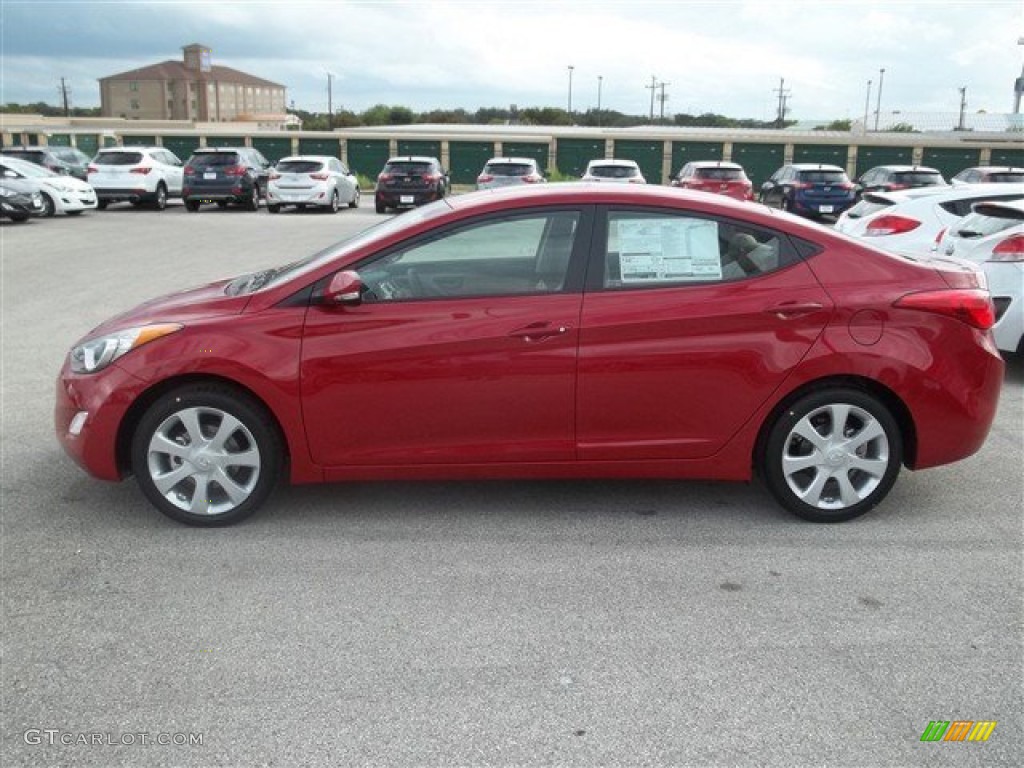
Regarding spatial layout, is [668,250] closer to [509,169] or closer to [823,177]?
[823,177]

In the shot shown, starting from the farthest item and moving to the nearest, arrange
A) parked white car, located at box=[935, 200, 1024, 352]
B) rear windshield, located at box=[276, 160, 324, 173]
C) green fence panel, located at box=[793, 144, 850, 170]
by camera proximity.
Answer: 1. green fence panel, located at box=[793, 144, 850, 170]
2. rear windshield, located at box=[276, 160, 324, 173]
3. parked white car, located at box=[935, 200, 1024, 352]

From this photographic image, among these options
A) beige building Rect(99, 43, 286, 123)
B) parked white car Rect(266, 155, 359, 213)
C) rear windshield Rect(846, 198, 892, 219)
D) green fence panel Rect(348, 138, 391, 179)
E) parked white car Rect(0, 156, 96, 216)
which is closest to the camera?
rear windshield Rect(846, 198, 892, 219)

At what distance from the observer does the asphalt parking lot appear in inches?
118

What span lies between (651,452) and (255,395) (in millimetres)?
1877

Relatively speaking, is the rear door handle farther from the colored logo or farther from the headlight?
the headlight

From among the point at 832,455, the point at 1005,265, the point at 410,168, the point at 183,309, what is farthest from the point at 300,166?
the point at 832,455

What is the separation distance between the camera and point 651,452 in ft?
15.1

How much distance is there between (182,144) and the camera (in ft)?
143

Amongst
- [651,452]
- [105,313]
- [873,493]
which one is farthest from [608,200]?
[105,313]

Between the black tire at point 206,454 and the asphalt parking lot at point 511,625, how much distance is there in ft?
0.48

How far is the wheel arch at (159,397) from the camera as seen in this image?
14.9 feet

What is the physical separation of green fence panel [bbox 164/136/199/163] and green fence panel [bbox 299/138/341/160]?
191 inches

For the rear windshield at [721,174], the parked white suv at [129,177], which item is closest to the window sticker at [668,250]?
the rear windshield at [721,174]

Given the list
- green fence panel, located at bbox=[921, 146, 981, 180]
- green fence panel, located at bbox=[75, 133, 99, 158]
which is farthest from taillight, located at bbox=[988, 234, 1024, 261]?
green fence panel, located at bbox=[75, 133, 99, 158]
